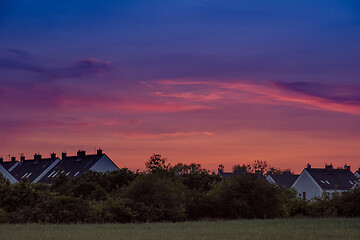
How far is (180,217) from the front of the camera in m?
33.2

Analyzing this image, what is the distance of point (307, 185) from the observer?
316ft

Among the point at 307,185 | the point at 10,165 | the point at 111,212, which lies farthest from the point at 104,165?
the point at 111,212

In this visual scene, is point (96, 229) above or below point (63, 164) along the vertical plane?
below

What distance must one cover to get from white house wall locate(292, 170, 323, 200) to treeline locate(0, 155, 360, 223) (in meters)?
56.6

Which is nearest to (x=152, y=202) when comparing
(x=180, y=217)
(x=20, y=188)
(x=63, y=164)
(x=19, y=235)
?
(x=180, y=217)

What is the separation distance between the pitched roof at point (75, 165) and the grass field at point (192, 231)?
5955cm

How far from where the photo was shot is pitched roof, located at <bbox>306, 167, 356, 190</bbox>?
3745 inches

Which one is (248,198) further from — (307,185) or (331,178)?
(331,178)

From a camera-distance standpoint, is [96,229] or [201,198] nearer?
[96,229]

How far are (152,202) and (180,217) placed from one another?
1959 mm

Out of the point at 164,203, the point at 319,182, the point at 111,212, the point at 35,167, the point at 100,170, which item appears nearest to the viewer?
the point at 111,212

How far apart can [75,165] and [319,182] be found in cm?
4265

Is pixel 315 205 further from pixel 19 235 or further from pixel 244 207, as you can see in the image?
pixel 19 235

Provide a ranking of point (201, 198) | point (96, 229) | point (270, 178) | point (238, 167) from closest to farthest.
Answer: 1. point (96, 229)
2. point (201, 198)
3. point (270, 178)
4. point (238, 167)
